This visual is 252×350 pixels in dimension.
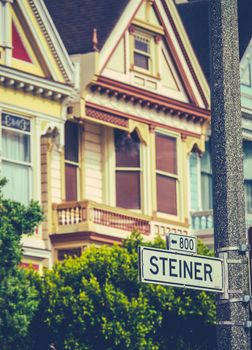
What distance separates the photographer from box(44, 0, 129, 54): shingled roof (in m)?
33.9

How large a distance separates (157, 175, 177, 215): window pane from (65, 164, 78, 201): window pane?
238cm

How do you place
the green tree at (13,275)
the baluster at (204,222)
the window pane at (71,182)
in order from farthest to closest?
the baluster at (204,222) < the window pane at (71,182) < the green tree at (13,275)

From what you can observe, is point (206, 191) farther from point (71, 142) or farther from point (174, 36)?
point (71, 142)

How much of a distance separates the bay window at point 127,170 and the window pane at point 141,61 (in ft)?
5.70

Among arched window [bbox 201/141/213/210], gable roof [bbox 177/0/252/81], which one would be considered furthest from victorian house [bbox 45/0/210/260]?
gable roof [bbox 177/0/252/81]

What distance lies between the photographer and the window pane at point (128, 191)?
3506 centimetres

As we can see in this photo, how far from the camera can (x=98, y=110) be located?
111 ft

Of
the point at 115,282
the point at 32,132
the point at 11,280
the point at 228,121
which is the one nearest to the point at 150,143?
the point at 32,132

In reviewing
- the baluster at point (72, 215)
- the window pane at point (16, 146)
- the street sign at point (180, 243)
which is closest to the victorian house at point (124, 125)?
the baluster at point (72, 215)

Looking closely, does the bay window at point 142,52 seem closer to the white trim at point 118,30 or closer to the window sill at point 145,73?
the window sill at point 145,73

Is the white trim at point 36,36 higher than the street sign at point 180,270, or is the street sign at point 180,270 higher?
the white trim at point 36,36

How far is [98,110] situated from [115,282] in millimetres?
6121

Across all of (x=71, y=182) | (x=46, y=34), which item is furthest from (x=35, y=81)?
(x=71, y=182)

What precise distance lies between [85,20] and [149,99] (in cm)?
272
